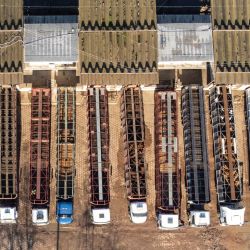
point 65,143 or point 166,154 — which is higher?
point 65,143

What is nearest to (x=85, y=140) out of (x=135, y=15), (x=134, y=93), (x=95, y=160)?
(x=95, y=160)

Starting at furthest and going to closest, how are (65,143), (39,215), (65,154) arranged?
(65,154), (65,143), (39,215)

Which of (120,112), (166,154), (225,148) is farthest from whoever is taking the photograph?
(120,112)

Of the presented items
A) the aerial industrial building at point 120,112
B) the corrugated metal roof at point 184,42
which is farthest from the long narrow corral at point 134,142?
the corrugated metal roof at point 184,42

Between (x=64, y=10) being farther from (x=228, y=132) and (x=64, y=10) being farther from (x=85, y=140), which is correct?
(x=228, y=132)

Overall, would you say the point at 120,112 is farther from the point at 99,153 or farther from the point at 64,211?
the point at 64,211

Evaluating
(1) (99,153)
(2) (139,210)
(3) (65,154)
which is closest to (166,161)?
(2) (139,210)

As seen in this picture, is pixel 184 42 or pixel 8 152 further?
pixel 184 42

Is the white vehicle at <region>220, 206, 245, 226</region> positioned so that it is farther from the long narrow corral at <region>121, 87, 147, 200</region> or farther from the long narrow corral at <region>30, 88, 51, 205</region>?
the long narrow corral at <region>30, 88, 51, 205</region>

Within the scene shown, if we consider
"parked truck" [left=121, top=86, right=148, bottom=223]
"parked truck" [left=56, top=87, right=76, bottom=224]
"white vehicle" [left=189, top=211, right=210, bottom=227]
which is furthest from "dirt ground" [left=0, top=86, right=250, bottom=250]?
"white vehicle" [left=189, top=211, right=210, bottom=227]
